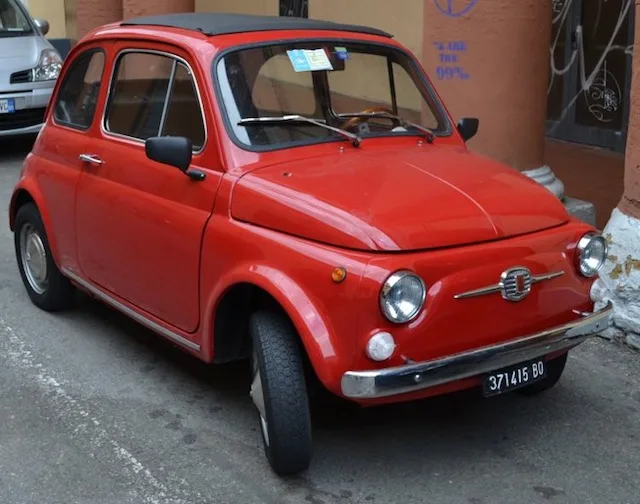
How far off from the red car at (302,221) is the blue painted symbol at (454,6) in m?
1.93

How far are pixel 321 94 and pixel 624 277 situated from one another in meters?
2.16

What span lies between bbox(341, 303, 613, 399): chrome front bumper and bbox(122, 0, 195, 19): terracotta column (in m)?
8.52

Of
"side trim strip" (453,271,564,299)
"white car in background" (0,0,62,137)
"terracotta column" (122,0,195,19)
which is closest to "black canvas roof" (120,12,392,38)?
"side trim strip" (453,271,564,299)

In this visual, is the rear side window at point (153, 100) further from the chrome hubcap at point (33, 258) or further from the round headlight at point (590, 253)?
the round headlight at point (590, 253)

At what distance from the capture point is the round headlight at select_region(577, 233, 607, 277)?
14.0 ft

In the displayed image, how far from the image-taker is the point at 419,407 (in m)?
4.84

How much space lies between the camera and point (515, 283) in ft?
13.1

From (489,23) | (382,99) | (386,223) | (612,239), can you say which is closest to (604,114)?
(489,23)

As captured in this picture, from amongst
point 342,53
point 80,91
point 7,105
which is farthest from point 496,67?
point 7,105

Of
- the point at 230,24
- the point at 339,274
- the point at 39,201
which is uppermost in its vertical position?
the point at 230,24

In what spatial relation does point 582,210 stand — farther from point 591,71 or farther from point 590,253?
point 591,71

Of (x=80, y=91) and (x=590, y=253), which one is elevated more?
(x=80, y=91)

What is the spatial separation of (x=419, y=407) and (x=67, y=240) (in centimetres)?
228

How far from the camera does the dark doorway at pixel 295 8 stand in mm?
12586
